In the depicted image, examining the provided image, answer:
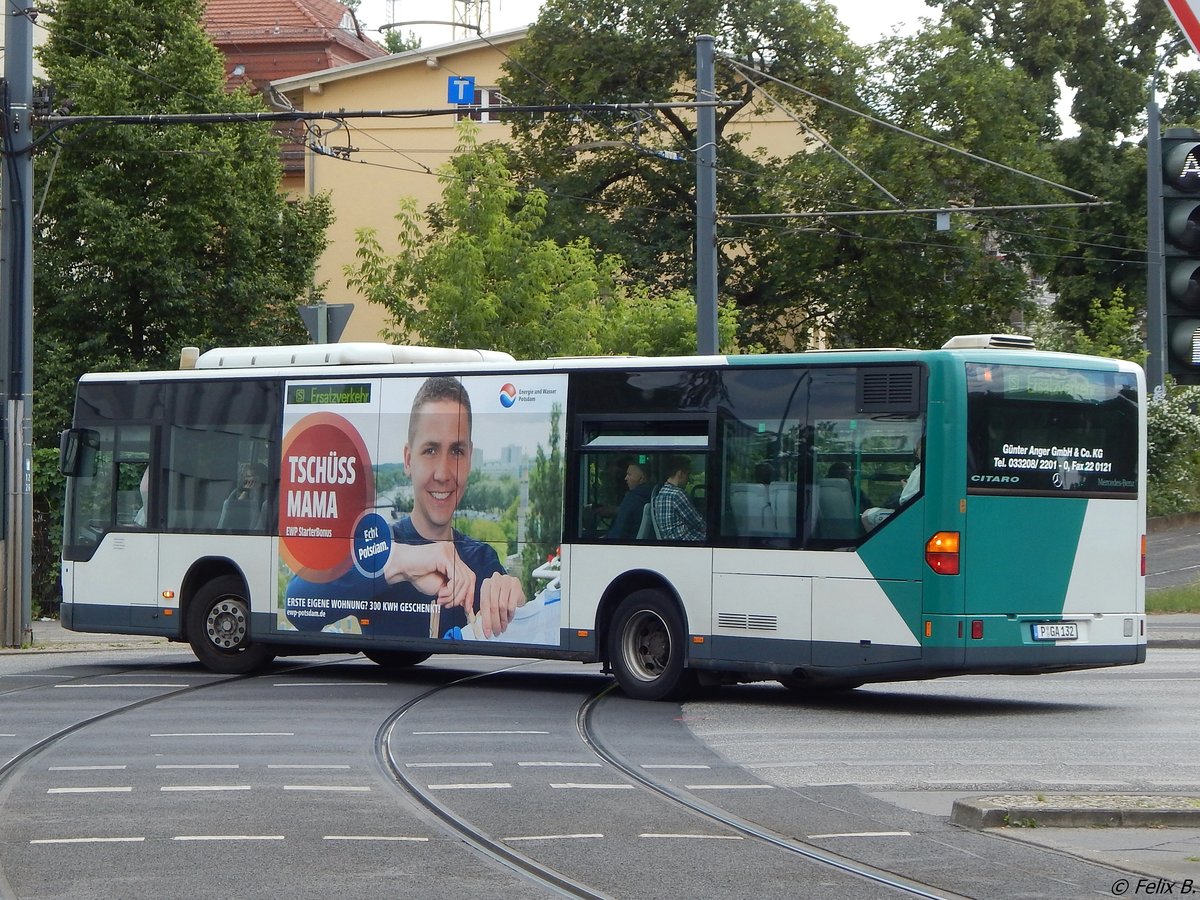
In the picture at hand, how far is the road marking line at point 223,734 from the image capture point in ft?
42.3

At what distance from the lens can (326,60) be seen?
182ft

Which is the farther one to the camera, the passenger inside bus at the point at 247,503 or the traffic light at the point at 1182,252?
the passenger inside bus at the point at 247,503

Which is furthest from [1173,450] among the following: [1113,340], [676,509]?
[676,509]

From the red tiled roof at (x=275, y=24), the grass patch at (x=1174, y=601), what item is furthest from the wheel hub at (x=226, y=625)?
the red tiled roof at (x=275, y=24)

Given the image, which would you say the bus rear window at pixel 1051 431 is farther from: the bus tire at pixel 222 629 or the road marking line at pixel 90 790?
the bus tire at pixel 222 629

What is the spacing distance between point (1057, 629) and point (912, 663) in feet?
4.11

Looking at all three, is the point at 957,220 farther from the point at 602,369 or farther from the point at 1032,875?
the point at 1032,875

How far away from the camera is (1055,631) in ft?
46.9

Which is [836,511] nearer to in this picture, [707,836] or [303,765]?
[303,765]

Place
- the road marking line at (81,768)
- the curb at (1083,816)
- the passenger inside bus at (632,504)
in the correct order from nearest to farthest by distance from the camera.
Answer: the curb at (1083,816)
the road marking line at (81,768)
the passenger inside bus at (632,504)

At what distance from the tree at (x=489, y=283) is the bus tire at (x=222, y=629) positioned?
1014 cm

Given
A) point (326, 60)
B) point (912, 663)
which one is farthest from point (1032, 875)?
point (326, 60)

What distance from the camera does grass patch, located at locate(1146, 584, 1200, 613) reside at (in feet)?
84.2

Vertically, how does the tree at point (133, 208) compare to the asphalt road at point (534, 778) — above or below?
above
